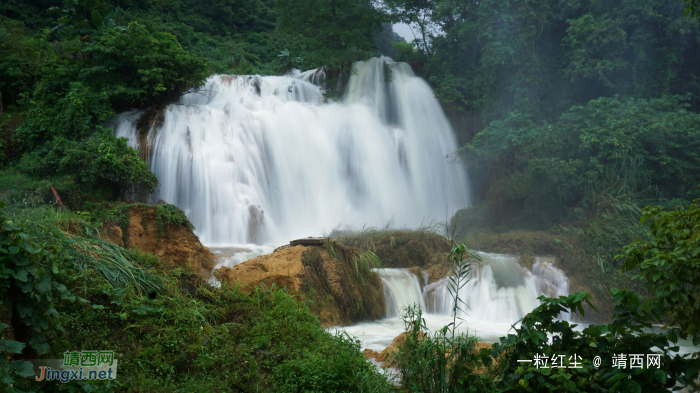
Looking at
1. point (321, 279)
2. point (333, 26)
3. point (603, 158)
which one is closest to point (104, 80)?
point (333, 26)

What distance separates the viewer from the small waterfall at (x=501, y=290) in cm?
962

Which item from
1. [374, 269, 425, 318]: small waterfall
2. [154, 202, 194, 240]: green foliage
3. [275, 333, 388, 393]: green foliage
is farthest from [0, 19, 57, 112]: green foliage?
[275, 333, 388, 393]: green foliage

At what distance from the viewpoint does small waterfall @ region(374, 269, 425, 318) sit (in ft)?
29.3

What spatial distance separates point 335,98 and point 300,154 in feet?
13.2

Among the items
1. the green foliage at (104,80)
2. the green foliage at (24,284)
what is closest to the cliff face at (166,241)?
the green foliage at (104,80)

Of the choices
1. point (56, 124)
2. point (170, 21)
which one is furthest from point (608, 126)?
point (170, 21)

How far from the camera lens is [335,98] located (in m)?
18.3

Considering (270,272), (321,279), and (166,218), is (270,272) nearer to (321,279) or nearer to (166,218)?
(321,279)

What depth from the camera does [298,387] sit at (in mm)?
4148

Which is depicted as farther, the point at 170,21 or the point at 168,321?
the point at 170,21

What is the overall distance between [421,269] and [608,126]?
8.67m

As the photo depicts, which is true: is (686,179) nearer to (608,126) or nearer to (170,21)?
(608,126)

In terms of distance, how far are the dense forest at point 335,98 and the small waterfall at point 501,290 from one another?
72cm

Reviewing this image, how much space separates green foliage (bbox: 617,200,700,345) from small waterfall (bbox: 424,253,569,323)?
6143 mm
